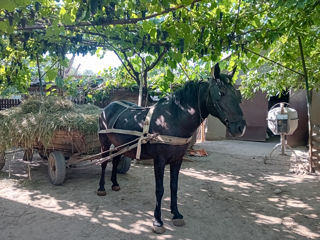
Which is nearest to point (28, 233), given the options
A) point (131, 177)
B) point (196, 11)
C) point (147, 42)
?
point (131, 177)

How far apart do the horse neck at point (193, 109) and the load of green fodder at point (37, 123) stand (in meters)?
2.22

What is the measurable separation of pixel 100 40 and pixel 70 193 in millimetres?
3453

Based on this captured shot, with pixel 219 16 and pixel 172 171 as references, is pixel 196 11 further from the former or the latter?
pixel 172 171

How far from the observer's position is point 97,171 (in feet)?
18.9

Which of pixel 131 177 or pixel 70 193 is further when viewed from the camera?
pixel 131 177

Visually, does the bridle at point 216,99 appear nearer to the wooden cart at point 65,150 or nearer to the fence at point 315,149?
the wooden cart at point 65,150

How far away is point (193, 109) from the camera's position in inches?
118

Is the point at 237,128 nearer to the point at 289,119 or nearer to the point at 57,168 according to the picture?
the point at 57,168

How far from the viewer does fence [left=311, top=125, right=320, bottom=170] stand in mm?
5742

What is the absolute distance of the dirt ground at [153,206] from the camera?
9.91 ft

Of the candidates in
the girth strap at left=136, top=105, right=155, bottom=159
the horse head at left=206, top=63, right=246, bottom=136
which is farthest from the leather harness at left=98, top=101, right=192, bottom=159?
the horse head at left=206, top=63, right=246, bottom=136

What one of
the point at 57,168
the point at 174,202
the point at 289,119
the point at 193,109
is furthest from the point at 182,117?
the point at 289,119

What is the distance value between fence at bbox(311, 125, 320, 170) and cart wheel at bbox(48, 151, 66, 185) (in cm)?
550

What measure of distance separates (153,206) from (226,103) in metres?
2.03
